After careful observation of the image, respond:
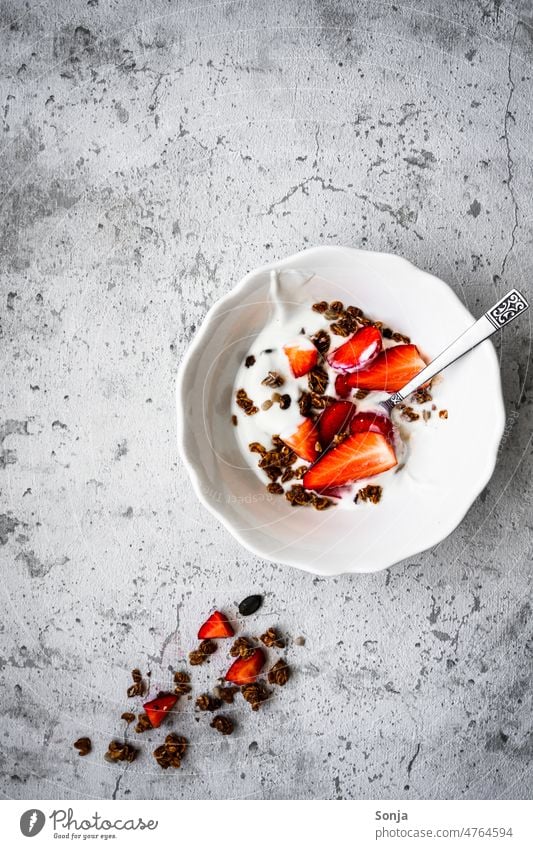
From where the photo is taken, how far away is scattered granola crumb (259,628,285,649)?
2.85 feet

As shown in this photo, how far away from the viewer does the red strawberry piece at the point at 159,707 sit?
0.88m

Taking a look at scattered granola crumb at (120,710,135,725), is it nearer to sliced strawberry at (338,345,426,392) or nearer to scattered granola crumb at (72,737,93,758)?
scattered granola crumb at (72,737,93,758)

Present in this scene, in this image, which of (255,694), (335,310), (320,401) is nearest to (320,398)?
(320,401)

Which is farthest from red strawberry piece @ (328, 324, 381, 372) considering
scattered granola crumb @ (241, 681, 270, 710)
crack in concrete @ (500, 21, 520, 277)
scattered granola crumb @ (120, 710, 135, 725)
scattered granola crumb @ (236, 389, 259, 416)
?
scattered granola crumb @ (120, 710, 135, 725)

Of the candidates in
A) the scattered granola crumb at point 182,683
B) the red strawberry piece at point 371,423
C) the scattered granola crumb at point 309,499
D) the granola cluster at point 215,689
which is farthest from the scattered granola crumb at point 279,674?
the red strawberry piece at point 371,423

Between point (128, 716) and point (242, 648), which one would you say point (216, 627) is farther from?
point (128, 716)

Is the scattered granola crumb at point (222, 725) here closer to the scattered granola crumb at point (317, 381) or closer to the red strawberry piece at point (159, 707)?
the red strawberry piece at point (159, 707)

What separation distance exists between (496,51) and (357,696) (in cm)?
84

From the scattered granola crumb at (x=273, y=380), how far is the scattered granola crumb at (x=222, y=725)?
1.41 ft

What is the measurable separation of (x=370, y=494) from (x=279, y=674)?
0.26 meters

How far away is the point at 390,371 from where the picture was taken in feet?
2.63
